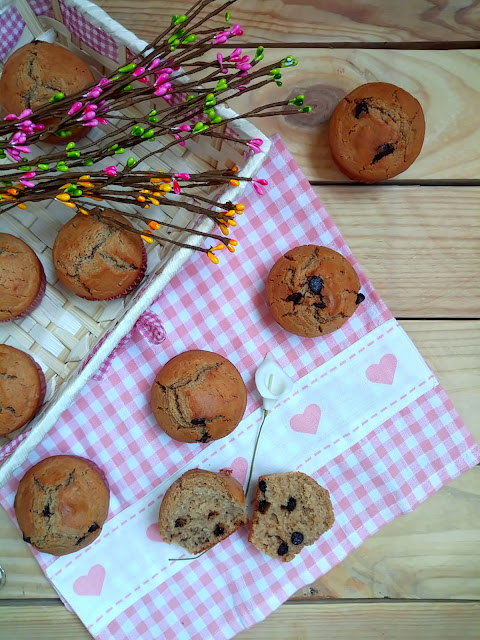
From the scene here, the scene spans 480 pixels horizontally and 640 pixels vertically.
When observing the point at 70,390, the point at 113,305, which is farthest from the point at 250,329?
the point at 70,390

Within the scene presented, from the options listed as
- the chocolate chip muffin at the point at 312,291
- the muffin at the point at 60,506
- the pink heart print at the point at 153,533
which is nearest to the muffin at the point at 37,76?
the chocolate chip muffin at the point at 312,291

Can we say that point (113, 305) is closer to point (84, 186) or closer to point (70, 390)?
point (70, 390)

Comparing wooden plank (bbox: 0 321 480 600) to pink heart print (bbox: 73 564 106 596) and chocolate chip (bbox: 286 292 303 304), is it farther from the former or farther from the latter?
pink heart print (bbox: 73 564 106 596)

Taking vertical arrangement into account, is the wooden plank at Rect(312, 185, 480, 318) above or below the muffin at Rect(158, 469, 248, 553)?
above

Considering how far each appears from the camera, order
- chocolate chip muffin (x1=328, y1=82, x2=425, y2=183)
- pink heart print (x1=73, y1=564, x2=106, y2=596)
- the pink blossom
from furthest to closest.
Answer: pink heart print (x1=73, y1=564, x2=106, y2=596), chocolate chip muffin (x1=328, y1=82, x2=425, y2=183), the pink blossom

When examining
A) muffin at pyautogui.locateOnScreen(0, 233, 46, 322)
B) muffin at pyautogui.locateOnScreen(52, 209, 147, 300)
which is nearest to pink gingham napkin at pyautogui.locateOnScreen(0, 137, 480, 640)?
muffin at pyautogui.locateOnScreen(52, 209, 147, 300)

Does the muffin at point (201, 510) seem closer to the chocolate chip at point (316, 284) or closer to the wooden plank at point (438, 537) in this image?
the wooden plank at point (438, 537)
